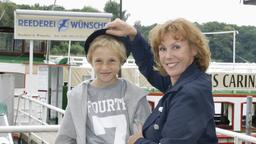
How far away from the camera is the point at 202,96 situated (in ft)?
6.22

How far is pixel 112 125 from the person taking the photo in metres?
2.32

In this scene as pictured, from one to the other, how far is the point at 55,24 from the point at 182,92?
9.84 metres

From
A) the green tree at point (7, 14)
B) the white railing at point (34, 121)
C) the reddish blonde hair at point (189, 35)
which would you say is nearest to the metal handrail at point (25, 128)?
the white railing at point (34, 121)

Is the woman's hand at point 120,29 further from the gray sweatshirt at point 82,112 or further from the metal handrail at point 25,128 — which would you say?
the metal handrail at point 25,128

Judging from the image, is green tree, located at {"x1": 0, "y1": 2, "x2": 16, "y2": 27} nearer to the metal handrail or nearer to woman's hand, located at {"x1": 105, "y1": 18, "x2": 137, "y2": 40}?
the metal handrail

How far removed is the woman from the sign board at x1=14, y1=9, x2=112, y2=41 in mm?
9108

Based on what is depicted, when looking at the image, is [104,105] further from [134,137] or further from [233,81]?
[233,81]

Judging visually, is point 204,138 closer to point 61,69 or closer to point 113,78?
point 113,78

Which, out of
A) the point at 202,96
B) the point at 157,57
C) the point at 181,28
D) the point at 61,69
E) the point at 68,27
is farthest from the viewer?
the point at 61,69

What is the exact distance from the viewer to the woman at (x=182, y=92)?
6.08 ft

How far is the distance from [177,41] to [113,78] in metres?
0.48

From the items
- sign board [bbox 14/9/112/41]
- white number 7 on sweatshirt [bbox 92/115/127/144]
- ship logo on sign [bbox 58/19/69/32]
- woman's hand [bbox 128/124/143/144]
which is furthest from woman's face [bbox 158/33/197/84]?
ship logo on sign [bbox 58/19/69/32]

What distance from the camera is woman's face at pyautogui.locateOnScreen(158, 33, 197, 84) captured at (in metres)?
2.02

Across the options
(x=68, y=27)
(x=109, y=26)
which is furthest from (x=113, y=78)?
(x=68, y=27)
